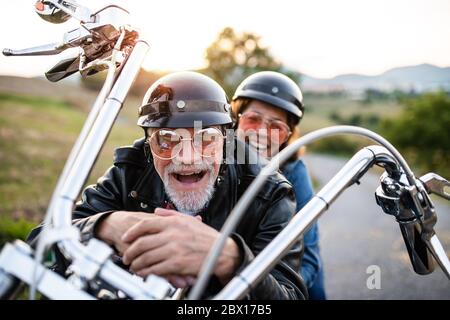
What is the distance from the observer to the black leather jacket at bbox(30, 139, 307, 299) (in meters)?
2.18

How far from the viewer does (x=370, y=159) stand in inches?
59.3

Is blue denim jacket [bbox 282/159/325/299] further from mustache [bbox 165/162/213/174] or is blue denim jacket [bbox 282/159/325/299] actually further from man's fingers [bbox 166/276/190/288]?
man's fingers [bbox 166/276/190/288]

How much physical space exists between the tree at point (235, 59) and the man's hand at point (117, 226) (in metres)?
26.4

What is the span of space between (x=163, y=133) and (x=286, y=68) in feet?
109

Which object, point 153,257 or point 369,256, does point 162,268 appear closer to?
point 153,257

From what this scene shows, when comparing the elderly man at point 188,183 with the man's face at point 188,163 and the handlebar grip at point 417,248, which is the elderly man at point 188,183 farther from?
the handlebar grip at point 417,248

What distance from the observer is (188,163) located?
6.91 feet

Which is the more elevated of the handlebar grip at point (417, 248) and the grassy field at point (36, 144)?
the handlebar grip at point (417, 248)

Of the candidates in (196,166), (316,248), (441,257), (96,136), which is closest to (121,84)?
(96,136)

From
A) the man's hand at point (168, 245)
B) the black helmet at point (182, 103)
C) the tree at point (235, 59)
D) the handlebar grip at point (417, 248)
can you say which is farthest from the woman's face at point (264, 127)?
the tree at point (235, 59)

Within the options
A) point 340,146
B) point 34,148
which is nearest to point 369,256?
point 34,148

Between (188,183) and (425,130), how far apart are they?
2925cm

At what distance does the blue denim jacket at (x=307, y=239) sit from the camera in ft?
12.0

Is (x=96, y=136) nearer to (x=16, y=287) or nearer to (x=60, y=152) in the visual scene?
(x=16, y=287)
